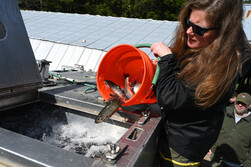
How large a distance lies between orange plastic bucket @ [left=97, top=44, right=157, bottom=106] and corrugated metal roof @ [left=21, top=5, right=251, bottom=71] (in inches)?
196

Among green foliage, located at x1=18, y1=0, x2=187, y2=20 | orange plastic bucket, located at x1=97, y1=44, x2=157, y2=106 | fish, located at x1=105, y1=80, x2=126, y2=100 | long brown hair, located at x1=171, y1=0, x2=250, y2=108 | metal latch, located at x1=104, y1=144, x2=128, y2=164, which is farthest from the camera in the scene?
green foliage, located at x1=18, y1=0, x2=187, y2=20

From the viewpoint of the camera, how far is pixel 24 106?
1987 millimetres

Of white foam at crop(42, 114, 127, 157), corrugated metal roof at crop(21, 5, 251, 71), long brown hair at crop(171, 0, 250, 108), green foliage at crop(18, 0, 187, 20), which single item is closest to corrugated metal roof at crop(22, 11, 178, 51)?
corrugated metal roof at crop(21, 5, 251, 71)

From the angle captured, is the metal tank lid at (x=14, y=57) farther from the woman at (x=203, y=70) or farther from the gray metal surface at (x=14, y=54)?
the woman at (x=203, y=70)

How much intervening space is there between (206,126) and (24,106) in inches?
71.3

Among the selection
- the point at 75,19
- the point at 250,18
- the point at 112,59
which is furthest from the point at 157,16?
the point at 112,59

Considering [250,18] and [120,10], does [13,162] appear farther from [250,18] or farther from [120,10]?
[120,10]

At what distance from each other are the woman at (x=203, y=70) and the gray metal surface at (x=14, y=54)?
1.33m

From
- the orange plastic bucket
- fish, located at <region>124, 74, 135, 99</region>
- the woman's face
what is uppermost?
the woman's face

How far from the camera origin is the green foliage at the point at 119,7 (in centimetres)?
2397

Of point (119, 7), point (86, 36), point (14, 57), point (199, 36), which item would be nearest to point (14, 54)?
point (14, 57)

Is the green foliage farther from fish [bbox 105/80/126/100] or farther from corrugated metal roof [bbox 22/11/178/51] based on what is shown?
fish [bbox 105/80/126/100]

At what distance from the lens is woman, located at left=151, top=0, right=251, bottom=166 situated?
1.13 meters

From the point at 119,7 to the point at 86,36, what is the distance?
21293 millimetres
